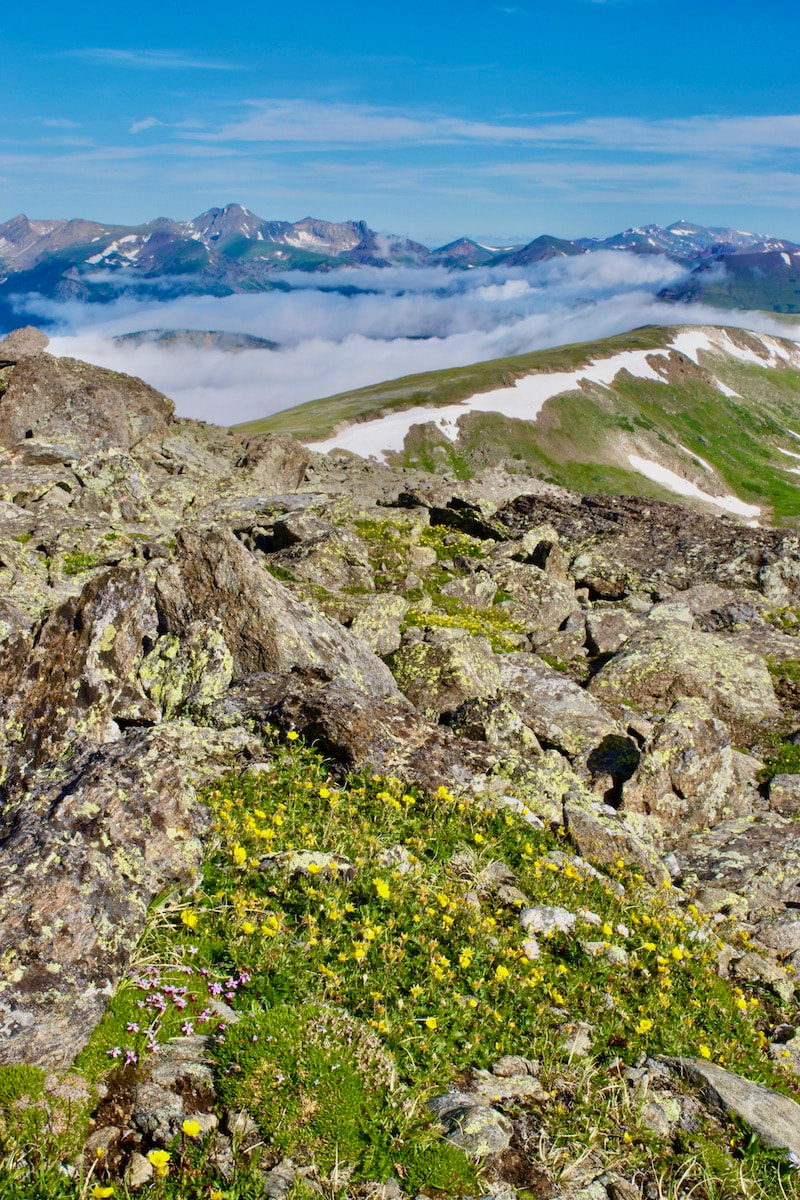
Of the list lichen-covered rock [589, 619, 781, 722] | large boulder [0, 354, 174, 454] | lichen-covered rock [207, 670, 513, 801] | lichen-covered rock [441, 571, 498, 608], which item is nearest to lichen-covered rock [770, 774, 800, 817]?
lichen-covered rock [589, 619, 781, 722]

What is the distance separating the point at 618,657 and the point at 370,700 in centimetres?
1381

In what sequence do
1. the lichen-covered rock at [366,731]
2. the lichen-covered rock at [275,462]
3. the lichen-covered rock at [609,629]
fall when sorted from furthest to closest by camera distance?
1. the lichen-covered rock at [275,462]
2. the lichen-covered rock at [609,629]
3. the lichen-covered rock at [366,731]

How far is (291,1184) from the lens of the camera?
20.6 ft

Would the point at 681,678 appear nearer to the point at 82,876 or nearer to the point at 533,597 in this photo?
the point at 533,597

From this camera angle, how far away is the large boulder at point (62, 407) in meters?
40.4

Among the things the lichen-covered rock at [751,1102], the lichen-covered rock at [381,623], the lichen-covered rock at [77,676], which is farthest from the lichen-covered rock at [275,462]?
the lichen-covered rock at [751,1102]

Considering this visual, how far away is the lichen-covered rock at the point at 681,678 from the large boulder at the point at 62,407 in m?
29.0

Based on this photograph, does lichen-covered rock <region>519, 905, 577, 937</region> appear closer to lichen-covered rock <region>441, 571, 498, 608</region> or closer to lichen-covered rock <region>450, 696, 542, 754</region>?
lichen-covered rock <region>450, 696, 542, 754</region>

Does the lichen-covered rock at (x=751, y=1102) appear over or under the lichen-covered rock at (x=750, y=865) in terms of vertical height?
over

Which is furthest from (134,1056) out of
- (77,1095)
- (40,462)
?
(40,462)

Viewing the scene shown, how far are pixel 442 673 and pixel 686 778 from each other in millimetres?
6489

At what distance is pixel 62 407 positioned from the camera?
1635 inches

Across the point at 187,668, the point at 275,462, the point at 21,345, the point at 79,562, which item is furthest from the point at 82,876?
the point at 21,345

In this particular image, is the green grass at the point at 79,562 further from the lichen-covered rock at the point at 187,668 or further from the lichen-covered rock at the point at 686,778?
the lichen-covered rock at the point at 686,778
